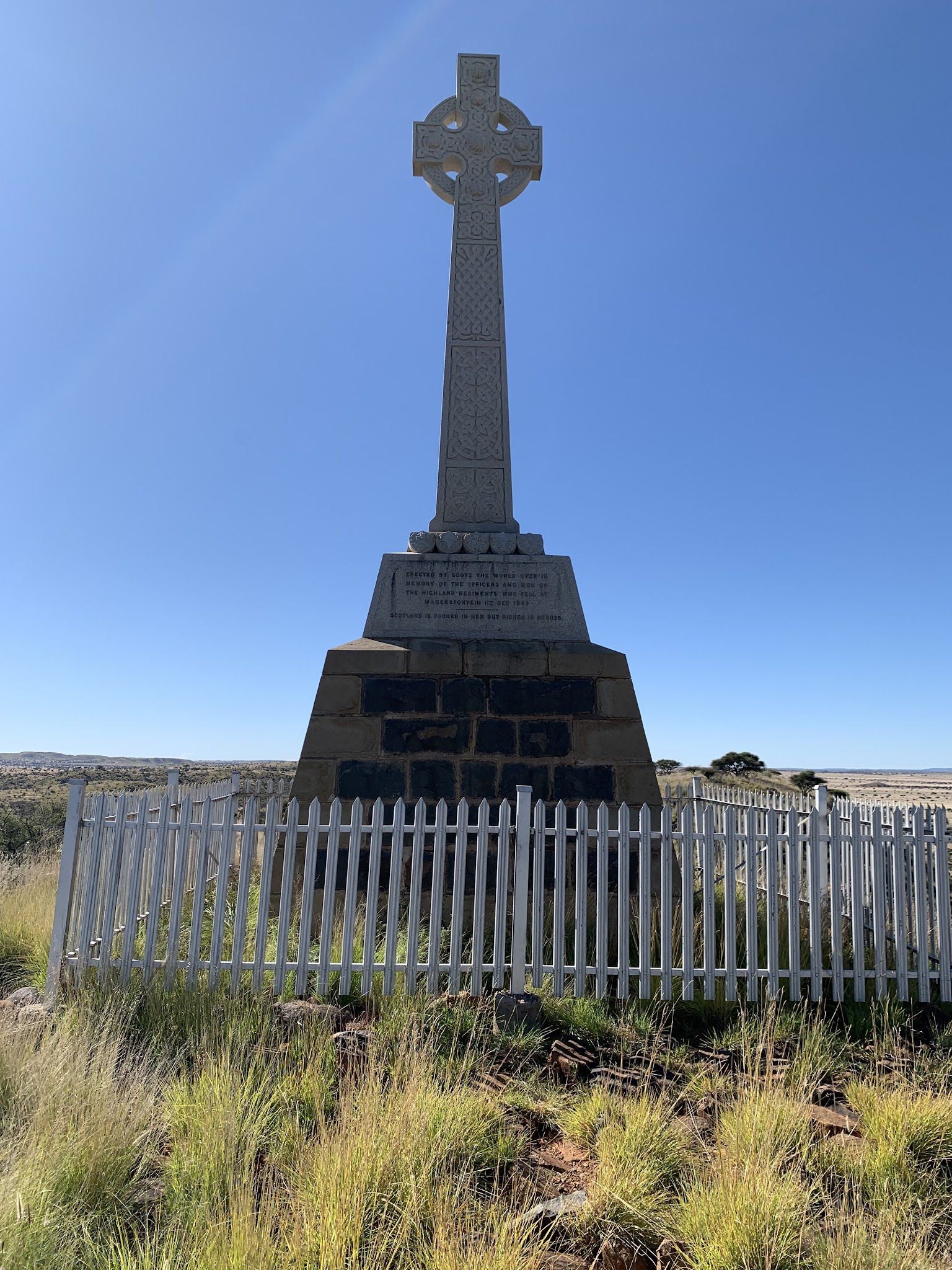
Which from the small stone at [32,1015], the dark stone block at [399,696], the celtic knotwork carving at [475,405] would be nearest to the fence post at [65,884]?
the small stone at [32,1015]

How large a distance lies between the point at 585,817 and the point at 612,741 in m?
1.81

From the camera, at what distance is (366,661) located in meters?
6.74

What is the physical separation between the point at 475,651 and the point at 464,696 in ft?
1.41

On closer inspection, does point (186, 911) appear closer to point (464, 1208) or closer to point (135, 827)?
point (135, 827)

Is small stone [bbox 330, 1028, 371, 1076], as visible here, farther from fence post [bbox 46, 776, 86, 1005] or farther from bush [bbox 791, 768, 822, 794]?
bush [bbox 791, 768, 822, 794]

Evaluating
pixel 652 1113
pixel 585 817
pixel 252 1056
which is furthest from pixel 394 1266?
pixel 585 817

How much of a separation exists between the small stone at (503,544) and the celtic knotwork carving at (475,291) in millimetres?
2246

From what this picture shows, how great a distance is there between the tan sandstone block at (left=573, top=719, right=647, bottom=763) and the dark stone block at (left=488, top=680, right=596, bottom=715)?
0.50ft

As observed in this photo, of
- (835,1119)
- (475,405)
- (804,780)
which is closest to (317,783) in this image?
(475,405)

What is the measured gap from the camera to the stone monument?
654cm

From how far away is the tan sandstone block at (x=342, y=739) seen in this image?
6.54 meters

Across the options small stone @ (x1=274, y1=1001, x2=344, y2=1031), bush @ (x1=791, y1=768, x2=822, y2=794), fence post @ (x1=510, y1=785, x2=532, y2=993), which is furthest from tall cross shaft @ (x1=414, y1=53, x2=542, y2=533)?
bush @ (x1=791, y1=768, x2=822, y2=794)

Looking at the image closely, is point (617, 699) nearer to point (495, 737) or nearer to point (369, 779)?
point (495, 737)

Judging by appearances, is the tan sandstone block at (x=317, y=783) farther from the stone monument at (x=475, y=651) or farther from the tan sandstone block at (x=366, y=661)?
the tan sandstone block at (x=366, y=661)
